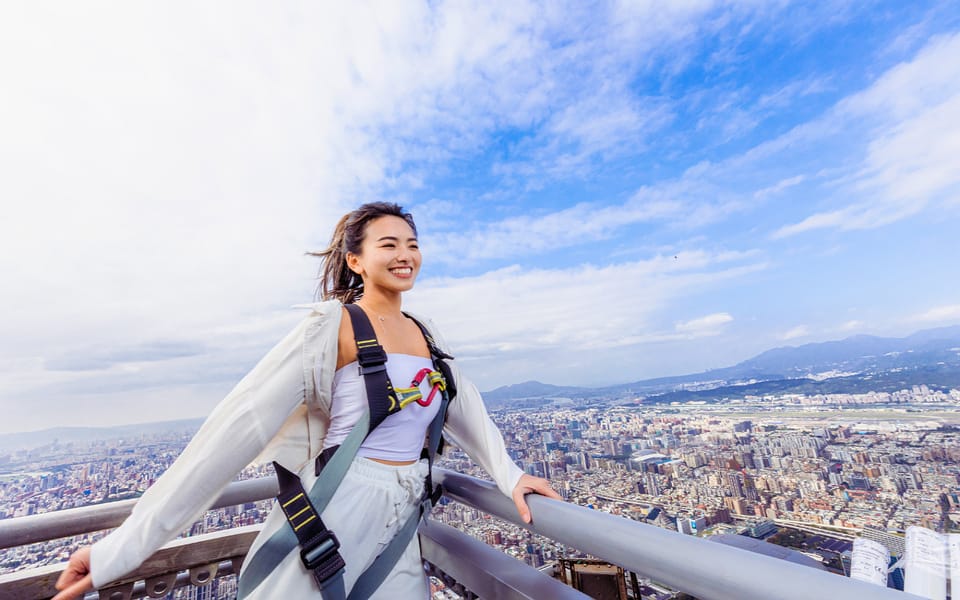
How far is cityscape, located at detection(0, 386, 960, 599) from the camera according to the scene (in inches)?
59.3

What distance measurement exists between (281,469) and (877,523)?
6.28 feet

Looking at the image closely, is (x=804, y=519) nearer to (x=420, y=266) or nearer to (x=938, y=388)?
(x=420, y=266)

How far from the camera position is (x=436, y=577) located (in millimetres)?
1628

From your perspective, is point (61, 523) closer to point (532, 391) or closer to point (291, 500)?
point (291, 500)

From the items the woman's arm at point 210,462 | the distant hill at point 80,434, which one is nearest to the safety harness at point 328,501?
the woman's arm at point 210,462

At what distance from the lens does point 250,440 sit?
1.01 m

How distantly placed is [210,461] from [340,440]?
31 centimetres

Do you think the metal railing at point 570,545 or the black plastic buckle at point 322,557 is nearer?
the metal railing at point 570,545

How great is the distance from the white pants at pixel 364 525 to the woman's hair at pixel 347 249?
67cm

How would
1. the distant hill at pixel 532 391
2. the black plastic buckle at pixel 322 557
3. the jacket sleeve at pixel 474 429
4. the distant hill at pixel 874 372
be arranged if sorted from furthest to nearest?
the distant hill at pixel 532 391
the distant hill at pixel 874 372
the jacket sleeve at pixel 474 429
the black plastic buckle at pixel 322 557

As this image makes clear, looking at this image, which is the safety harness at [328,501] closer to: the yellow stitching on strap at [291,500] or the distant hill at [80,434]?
the yellow stitching on strap at [291,500]

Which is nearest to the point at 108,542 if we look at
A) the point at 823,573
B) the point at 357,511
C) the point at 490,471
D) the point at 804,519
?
the point at 357,511

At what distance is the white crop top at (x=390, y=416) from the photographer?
1179 mm

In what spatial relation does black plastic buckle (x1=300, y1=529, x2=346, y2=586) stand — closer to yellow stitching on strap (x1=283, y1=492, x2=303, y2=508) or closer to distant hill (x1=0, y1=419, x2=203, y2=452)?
yellow stitching on strap (x1=283, y1=492, x2=303, y2=508)
